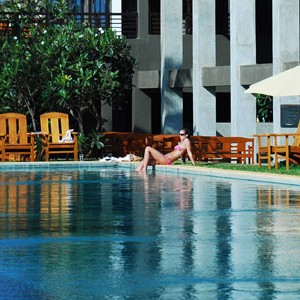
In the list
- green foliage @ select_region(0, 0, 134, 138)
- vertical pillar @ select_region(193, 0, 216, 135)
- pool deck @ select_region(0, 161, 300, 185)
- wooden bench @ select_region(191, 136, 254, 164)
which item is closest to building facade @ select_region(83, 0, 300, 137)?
vertical pillar @ select_region(193, 0, 216, 135)

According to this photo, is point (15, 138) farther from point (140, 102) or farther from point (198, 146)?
point (140, 102)

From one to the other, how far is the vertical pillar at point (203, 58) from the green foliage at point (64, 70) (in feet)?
8.23

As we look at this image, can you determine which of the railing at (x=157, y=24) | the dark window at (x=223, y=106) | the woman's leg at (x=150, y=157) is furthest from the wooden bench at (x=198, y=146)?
the dark window at (x=223, y=106)

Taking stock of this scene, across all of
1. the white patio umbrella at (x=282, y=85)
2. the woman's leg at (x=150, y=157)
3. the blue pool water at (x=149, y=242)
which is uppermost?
the white patio umbrella at (x=282, y=85)

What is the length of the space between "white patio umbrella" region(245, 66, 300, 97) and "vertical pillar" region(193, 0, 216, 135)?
9139 mm

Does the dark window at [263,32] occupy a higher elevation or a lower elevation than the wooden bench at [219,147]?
higher

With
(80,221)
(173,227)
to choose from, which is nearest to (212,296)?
(173,227)

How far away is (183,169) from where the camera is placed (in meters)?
27.3

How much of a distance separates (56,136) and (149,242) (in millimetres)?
20472

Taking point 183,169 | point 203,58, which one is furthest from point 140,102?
point 183,169

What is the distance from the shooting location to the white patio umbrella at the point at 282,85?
1020 inches

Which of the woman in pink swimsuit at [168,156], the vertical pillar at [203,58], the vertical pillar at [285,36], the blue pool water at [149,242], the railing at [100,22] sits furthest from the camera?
the railing at [100,22]

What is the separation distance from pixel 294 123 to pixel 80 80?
6.46 m

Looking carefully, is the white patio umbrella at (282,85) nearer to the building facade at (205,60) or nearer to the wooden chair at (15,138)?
the building facade at (205,60)
